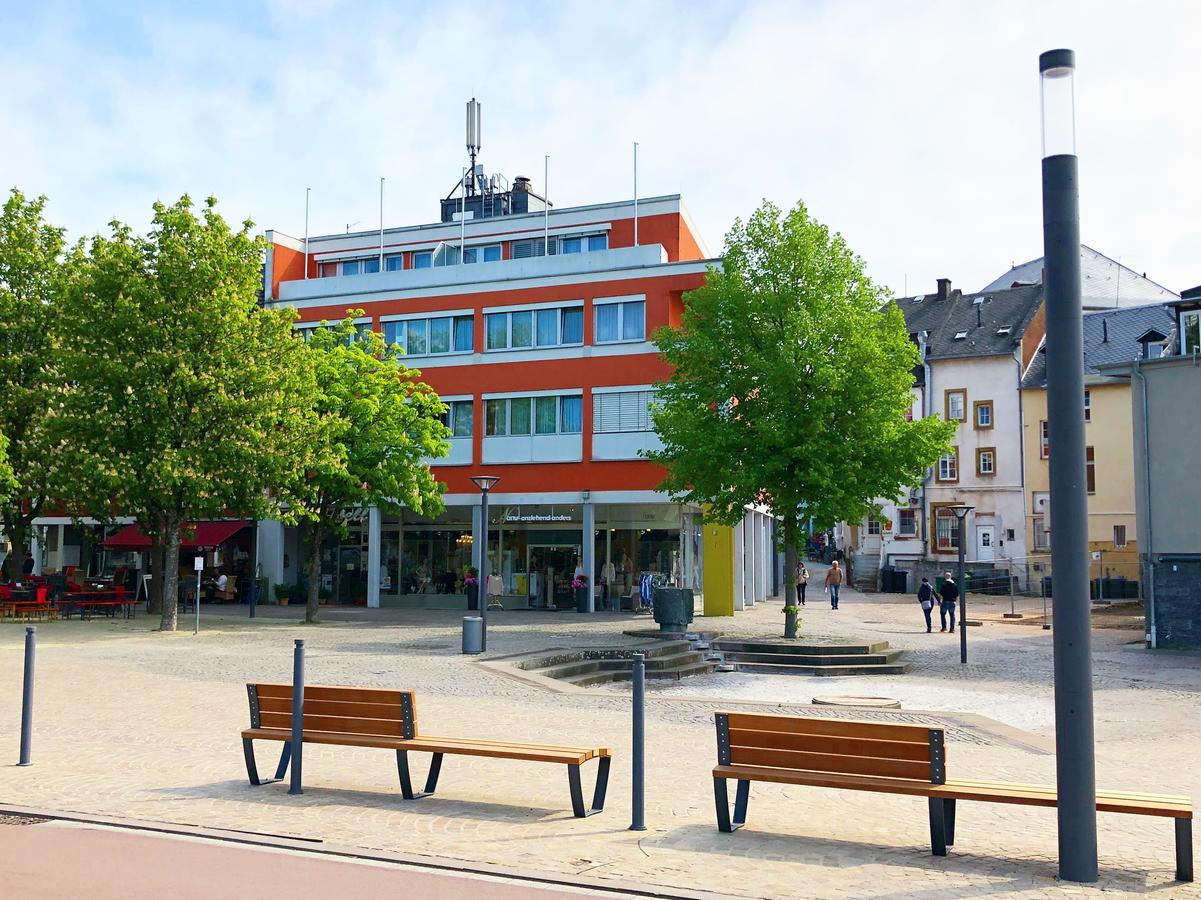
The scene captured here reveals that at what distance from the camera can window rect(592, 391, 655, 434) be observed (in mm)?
37375

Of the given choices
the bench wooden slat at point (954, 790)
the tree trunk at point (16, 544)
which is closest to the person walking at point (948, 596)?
the bench wooden slat at point (954, 790)

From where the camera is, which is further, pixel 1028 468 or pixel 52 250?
pixel 1028 468

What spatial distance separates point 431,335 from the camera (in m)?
40.9

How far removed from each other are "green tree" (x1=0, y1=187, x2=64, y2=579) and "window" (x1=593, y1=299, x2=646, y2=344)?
15.8m

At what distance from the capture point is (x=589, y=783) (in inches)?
384

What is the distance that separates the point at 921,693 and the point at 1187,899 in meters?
12.7

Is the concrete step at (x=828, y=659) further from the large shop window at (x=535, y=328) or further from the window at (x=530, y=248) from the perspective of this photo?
the window at (x=530, y=248)

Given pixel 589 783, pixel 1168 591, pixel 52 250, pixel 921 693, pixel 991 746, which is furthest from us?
pixel 52 250

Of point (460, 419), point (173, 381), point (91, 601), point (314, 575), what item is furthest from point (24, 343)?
point (460, 419)

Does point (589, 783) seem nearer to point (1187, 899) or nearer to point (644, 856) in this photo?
point (644, 856)

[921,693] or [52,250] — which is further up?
[52,250]

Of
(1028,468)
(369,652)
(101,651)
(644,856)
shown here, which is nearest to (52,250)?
(101,651)

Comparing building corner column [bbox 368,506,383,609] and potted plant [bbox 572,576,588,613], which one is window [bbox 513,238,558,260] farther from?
potted plant [bbox 572,576,588,613]

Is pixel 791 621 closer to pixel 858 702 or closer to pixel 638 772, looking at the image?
pixel 858 702
